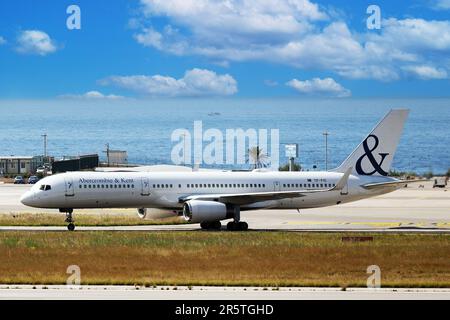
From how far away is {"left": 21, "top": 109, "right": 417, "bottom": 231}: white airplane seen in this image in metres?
59.1

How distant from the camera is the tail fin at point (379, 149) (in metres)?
66.2

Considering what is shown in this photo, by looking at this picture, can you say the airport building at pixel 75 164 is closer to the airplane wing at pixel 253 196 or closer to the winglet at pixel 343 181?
the airplane wing at pixel 253 196

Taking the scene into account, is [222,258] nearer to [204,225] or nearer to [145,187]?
[204,225]

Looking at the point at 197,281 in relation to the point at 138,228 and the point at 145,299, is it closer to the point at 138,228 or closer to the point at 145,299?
the point at 145,299

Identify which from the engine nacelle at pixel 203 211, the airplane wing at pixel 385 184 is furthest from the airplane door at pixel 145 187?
the airplane wing at pixel 385 184

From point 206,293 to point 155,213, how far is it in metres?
36.0

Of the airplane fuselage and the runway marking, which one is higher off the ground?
the airplane fuselage

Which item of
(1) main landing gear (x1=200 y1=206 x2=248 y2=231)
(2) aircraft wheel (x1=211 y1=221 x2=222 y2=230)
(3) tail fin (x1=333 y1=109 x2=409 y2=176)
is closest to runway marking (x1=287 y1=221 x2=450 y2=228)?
(3) tail fin (x1=333 y1=109 x2=409 y2=176)

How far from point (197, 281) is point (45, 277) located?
5.70 metres

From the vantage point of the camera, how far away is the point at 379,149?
67.1 m

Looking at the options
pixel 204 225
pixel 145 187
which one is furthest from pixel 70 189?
pixel 204 225

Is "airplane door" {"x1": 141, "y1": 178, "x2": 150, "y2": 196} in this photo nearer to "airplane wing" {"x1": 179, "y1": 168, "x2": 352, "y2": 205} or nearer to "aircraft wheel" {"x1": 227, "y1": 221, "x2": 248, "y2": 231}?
"airplane wing" {"x1": 179, "y1": 168, "x2": 352, "y2": 205}

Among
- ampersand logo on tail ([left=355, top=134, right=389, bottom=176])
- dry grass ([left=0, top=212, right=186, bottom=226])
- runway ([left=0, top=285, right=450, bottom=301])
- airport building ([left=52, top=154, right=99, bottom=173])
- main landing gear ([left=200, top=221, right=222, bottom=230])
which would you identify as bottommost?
dry grass ([left=0, top=212, right=186, bottom=226])
